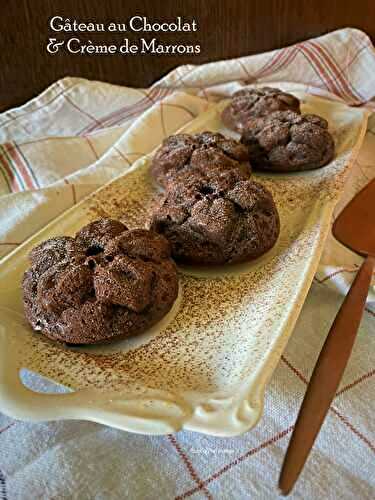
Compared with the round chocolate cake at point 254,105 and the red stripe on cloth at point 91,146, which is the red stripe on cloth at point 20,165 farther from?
the round chocolate cake at point 254,105

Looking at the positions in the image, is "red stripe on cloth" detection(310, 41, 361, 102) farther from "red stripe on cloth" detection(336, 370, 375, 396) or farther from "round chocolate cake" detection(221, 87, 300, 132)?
"red stripe on cloth" detection(336, 370, 375, 396)

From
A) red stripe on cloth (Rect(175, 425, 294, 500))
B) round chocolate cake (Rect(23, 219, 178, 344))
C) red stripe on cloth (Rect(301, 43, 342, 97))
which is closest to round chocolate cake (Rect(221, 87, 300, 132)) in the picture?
red stripe on cloth (Rect(301, 43, 342, 97))

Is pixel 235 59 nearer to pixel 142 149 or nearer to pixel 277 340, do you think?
pixel 142 149

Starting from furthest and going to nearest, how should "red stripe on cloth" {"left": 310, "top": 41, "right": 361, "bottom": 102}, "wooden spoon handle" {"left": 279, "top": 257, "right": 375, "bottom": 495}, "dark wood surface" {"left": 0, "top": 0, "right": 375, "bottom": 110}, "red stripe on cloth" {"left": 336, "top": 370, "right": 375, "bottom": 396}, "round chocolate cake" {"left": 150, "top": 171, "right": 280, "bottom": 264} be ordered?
1. "red stripe on cloth" {"left": 310, "top": 41, "right": 361, "bottom": 102}
2. "dark wood surface" {"left": 0, "top": 0, "right": 375, "bottom": 110}
3. "round chocolate cake" {"left": 150, "top": 171, "right": 280, "bottom": 264}
4. "red stripe on cloth" {"left": 336, "top": 370, "right": 375, "bottom": 396}
5. "wooden spoon handle" {"left": 279, "top": 257, "right": 375, "bottom": 495}

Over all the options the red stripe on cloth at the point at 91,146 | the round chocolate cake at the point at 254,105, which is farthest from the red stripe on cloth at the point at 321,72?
the red stripe on cloth at the point at 91,146

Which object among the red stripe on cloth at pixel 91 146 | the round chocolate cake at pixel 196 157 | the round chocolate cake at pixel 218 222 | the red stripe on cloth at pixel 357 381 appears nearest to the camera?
the red stripe on cloth at pixel 357 381

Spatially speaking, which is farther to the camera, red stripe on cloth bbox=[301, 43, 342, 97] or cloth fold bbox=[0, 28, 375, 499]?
red stripe on cloth bbox=[301, 43, 342, 97]

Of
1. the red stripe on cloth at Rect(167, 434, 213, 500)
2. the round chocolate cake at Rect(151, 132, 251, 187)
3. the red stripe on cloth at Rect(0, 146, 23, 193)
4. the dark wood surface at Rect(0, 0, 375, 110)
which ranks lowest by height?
the red stripe on cloth at Rect(167, 434, 213, 500)
